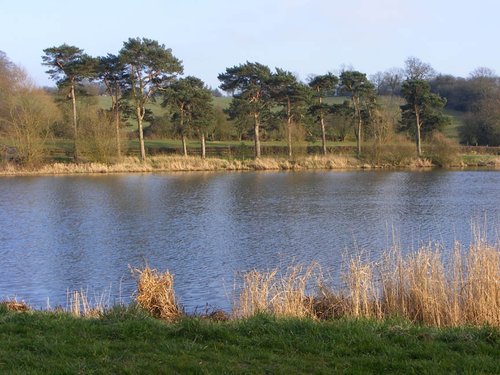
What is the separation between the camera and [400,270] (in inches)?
360

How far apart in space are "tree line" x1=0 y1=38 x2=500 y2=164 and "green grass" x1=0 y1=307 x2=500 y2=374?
132 feet

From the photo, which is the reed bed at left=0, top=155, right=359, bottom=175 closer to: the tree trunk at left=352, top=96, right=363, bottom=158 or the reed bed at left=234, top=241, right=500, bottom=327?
the tree trunk at left=352, top=96, right=363, bottom=158

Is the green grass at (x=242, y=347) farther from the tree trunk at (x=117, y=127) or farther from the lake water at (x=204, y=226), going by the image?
the tree trunk at (x=117, y=127)

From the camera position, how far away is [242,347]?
18.1 feet

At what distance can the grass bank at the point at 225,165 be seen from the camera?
44.2 meters

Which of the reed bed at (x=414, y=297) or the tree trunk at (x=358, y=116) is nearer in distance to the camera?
the reed bed at (x=414, y=297)

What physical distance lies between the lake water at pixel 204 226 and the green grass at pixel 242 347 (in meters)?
4.45

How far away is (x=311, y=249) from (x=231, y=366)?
35.4 ft

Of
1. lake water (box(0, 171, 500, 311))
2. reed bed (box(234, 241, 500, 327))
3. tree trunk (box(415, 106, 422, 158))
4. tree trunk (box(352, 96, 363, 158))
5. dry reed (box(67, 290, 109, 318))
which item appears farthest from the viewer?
tree trunk (box(352, 96, 363, 158))

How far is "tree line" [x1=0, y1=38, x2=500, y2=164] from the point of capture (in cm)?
4456

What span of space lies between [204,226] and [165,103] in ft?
93.6

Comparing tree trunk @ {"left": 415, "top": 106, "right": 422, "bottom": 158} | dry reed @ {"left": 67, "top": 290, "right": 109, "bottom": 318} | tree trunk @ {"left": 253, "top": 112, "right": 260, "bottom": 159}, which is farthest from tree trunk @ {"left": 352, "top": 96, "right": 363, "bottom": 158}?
dry reed @ {"left": 67, "top": 290, "right": 109, "bottom": 318}

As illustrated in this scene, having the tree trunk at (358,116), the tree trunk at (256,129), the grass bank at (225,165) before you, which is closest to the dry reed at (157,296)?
the grass bank at (225,165)

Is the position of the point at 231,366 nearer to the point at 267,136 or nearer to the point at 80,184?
the point at 80,184
